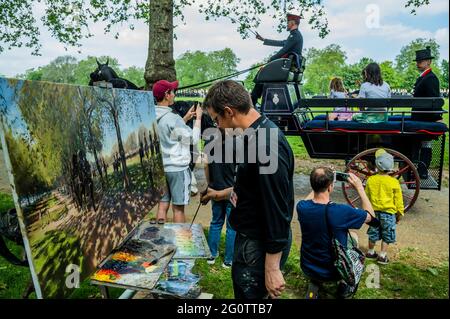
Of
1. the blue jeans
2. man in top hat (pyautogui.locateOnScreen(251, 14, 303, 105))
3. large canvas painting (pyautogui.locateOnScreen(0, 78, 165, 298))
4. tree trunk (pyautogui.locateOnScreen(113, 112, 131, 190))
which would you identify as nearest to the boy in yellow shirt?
the blue jeans

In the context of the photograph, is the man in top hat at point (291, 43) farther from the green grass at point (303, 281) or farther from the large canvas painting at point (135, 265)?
the large canvas painting at point (135, 265)

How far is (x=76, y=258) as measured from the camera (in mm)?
2023

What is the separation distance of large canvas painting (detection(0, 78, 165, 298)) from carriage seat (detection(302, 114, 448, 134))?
3.60 m

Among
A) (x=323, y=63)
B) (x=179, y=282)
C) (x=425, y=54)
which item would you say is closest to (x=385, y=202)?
(x=179, y=282)

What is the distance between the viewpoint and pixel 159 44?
611cm

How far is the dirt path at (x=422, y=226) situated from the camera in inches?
175

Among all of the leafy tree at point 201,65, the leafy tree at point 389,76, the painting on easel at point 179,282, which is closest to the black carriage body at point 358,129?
the painting on easel at point 179,282

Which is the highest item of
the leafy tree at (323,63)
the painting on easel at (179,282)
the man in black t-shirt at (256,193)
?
the leafy tree at (323,63)

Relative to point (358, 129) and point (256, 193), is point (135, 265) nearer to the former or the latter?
point (256, 193)

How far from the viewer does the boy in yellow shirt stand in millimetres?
3941

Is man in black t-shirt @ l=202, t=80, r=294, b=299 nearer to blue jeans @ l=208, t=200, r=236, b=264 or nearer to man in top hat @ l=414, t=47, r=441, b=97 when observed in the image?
blue jeans @ l=208, t=200, r=236, b=264

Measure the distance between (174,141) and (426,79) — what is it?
4.02 metres
